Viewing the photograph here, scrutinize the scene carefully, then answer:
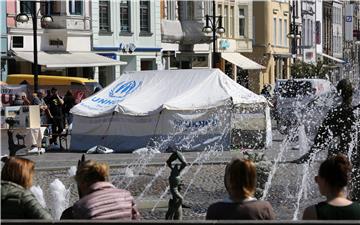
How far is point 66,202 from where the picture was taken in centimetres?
1170

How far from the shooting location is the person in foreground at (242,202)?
5238 millimetres

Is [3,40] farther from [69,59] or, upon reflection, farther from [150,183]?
[150,183]

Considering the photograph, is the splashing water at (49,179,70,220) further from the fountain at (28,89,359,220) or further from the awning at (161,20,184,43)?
the awning at (161,20,184,43)

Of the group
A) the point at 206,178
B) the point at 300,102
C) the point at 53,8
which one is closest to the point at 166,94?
the point at 206,178

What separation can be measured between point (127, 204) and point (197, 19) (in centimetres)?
4352

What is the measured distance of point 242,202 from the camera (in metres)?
5.28

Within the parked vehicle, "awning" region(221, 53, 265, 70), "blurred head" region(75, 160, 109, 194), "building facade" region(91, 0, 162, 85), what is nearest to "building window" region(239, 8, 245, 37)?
"awning" region(221, 53, 265, 70)

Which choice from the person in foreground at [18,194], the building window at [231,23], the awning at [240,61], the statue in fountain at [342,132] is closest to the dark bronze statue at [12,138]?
the statue in fountain at [342,132]

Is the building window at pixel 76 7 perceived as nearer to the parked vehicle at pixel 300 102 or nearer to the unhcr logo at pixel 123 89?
the parked vehicle at pixel 300 102

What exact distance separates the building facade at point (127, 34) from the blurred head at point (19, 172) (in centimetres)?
3453

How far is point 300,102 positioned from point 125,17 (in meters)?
17.9

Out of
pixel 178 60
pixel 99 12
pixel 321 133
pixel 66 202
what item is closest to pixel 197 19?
pixel 178 60

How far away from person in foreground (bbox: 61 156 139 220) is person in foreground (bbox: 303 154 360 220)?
1.14 metres

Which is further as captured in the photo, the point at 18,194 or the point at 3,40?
the point at 3,40
